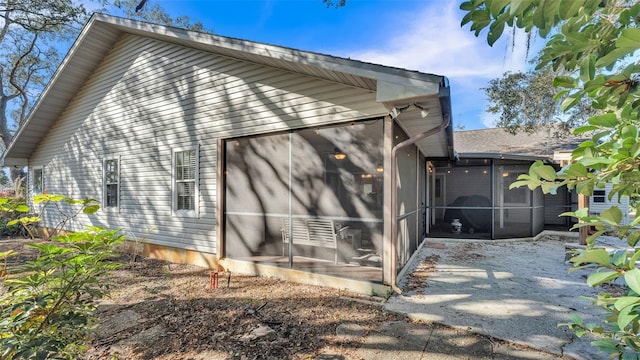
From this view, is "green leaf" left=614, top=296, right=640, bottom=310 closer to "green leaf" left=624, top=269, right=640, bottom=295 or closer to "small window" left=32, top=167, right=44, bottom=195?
"green leaf" left=624, top=269, right=640, bottom=295

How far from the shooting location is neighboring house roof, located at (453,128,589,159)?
496 inches

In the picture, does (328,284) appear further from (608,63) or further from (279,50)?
(608,63)

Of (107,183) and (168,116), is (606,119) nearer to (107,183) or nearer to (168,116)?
(168,116)

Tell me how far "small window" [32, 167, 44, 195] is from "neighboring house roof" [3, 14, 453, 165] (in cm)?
83

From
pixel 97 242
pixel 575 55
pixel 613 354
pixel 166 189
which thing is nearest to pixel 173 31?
pixel 166 189

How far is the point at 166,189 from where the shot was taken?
6.94 metres

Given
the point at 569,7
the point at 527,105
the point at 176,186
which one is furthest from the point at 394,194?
the point at 527,105

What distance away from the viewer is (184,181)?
6.71m

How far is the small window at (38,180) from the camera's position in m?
10.5

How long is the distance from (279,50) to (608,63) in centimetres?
440

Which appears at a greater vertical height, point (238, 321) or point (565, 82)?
point (565, 82)

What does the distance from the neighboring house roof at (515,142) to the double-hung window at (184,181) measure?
9824mm

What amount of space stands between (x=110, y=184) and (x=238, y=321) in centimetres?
688

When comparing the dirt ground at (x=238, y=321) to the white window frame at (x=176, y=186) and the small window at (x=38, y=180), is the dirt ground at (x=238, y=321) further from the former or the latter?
the small window at (x=38, y=180)
